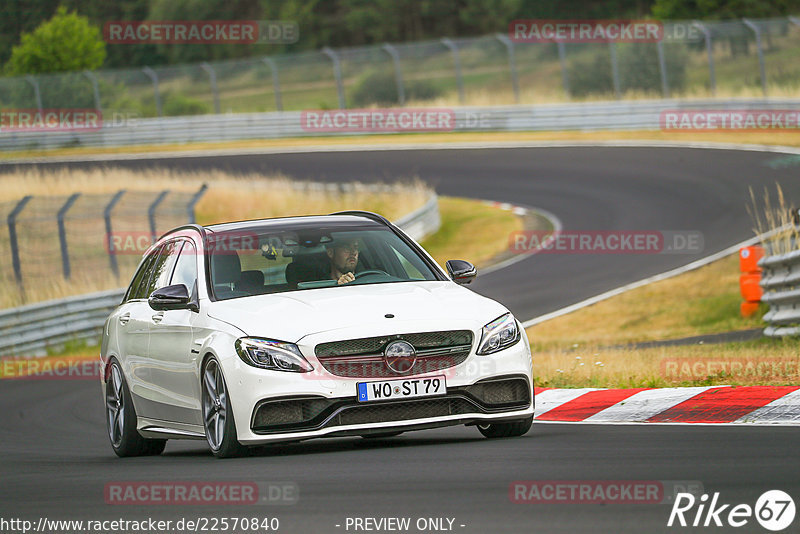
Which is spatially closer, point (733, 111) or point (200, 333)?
point (200, 333)

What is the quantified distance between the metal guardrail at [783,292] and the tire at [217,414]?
823 centimetres

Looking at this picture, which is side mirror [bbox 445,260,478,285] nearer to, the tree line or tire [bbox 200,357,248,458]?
tire [bbox 200,357,248,458]

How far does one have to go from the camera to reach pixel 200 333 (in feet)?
28.9

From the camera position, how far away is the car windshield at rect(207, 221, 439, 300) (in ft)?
30.3

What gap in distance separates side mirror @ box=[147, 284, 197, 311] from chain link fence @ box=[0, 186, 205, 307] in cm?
1371

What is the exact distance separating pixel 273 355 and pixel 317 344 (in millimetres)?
266

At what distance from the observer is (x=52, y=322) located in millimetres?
21578

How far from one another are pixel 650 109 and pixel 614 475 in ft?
114

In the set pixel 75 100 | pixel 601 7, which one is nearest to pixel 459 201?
pixel 75 100

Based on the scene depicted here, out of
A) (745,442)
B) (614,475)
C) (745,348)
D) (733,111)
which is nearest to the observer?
(614,475)

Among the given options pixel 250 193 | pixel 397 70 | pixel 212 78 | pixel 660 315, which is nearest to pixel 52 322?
pixel 660 315

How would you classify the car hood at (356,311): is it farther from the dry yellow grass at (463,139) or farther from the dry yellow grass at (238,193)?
the dry yellow grass at (463,139)

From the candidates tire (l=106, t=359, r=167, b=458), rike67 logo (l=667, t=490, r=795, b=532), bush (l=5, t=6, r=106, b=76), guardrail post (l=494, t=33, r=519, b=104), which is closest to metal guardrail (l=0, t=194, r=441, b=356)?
tire (l=106, t=359, r=167, b=458)

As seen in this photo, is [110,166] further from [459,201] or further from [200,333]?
[200,333]
